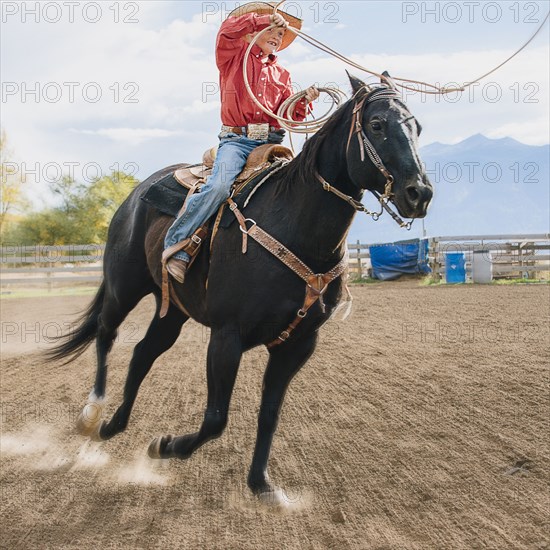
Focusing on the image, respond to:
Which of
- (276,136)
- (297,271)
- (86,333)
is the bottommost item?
(86,333)

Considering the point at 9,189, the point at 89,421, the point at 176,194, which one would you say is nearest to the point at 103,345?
the point at 89,421

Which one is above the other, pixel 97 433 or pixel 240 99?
pixel 240 99

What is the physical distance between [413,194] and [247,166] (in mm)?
1585

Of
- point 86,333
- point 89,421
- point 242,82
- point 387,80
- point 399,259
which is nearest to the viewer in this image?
point 387,80

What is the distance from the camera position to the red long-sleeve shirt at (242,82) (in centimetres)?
462

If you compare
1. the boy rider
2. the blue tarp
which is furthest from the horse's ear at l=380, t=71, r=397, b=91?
the blue tarp

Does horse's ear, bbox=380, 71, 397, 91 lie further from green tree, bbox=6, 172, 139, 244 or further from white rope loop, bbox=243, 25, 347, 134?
green tree, bbox=6, 172, 139, 244

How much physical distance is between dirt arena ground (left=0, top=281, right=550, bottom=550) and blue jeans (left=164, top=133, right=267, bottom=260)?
5.54 feet

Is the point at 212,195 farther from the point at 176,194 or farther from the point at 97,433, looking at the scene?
the point at 97,433

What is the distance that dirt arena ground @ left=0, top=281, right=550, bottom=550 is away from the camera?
12.3 ft

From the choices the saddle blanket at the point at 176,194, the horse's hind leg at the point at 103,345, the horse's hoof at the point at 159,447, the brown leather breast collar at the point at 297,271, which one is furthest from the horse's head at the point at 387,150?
the horse's hind leg at the point at 103,345

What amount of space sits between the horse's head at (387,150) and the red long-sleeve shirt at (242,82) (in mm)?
1052

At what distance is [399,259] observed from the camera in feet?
77.2

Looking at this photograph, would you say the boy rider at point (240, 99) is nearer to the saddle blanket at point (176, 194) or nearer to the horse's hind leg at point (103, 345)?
the saddle blanket at point (176, 194)
